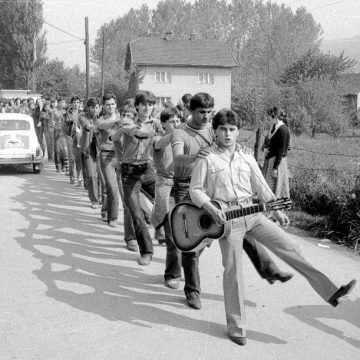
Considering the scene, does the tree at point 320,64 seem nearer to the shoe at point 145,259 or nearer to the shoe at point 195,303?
the shoe at point 145,259

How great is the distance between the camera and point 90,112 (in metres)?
10.5

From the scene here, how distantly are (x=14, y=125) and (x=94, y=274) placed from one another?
1009 cm

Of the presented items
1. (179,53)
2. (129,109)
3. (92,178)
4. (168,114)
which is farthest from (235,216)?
(179,53)

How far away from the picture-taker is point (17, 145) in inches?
591

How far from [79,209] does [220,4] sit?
247 ft

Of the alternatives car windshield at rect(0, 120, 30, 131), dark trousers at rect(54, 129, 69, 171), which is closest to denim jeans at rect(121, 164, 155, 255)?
dark trousers at rect(54, 129, 69, 171)

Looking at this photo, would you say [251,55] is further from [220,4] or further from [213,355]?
[213,355]

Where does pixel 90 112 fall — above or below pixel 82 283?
above

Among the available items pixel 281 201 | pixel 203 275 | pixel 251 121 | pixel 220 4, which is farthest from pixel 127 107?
pixel 220 4

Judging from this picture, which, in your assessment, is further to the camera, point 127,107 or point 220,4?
point 220,4

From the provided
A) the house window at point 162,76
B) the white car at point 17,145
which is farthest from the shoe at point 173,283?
the house window at point 162,76

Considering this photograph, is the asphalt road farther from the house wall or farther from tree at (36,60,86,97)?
tree at (36,60,86,97)

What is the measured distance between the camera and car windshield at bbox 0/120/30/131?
1543cm

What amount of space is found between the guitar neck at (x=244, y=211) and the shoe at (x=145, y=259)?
7.84 ft
